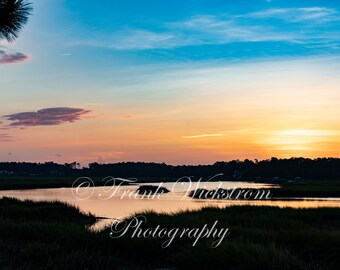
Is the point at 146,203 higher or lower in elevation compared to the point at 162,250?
lower

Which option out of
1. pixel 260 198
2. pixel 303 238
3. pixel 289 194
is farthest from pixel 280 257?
pixel 289 194

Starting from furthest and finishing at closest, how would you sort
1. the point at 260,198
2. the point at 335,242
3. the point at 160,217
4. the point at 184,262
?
the point at 260,198 → the point at 160,217 → the point at 335,242 → the point at 184,262

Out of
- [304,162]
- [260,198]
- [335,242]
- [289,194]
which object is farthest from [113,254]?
[304,162]

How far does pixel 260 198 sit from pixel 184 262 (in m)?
51.0

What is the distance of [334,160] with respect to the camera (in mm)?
189000

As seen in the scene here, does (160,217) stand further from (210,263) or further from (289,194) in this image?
(289,194)

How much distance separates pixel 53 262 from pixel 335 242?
9151 mm

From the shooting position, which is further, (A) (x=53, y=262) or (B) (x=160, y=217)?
(B) (x=160, y=217)

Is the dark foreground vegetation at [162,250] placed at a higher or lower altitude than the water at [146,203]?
higher

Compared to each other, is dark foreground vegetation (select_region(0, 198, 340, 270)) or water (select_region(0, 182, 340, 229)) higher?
dark foreground vegetation (select_region(0, 198, 340, 270))

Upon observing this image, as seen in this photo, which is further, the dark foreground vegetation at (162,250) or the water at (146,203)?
the water at (146,203)

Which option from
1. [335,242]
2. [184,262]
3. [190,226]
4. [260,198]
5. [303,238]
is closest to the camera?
[184,262]

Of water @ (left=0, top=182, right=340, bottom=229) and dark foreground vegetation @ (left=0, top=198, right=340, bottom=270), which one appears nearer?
dark foreground vegetation @ (left=0, top=198, right=340, bottom=270)

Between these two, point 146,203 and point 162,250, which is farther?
point 146,203
